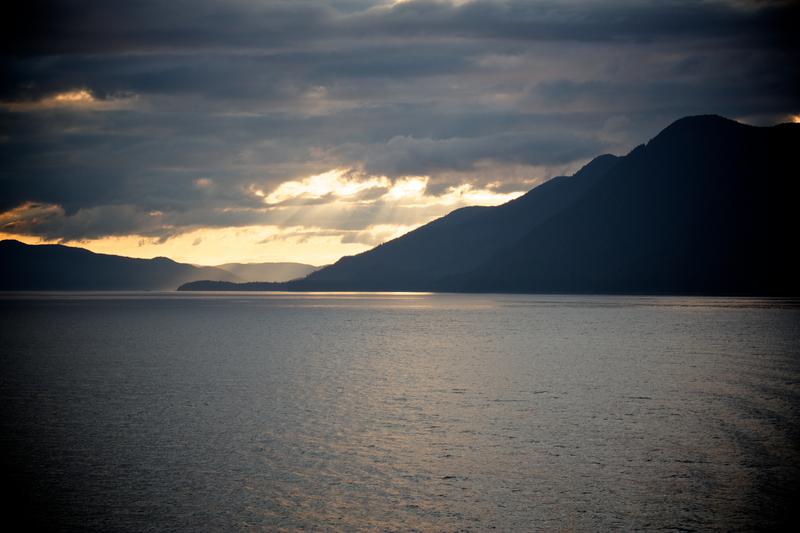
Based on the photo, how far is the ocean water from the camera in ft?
82.4

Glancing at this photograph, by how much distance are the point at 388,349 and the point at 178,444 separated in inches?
2213

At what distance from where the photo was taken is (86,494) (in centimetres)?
2697

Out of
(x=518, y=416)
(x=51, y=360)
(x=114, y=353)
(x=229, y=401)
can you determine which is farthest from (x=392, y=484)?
(x=114, y=353)

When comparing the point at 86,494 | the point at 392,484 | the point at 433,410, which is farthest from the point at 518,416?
the point at 86,494

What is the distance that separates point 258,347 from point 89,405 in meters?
50.4

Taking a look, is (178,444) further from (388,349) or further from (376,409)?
(388,349)

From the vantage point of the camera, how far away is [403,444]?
35438 millimetres

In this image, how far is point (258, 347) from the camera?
96.8 metres

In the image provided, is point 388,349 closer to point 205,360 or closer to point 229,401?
point 205,360

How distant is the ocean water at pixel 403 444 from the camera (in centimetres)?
2512

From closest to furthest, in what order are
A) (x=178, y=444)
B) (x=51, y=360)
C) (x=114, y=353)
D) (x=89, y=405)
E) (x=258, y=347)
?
(x=178, y=444) → (x=89, y=405) → (x=51, y=360) → (x=114, y=353) → (x=258, y=347)

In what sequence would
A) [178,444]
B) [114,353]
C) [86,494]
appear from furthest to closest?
[114,353] → [178,444] → [86,494]

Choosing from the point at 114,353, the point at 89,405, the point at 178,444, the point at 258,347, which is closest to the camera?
the point at 178,444

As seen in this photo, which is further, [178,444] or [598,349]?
[598,349]
